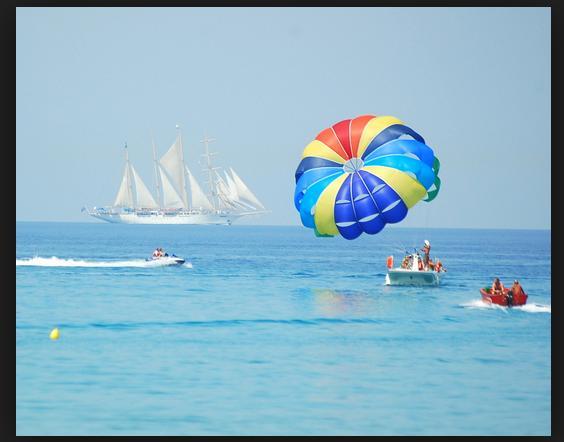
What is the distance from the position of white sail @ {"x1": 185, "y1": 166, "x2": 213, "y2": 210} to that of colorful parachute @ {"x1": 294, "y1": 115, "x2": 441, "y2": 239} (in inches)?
4458

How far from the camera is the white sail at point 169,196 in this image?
145125 mm

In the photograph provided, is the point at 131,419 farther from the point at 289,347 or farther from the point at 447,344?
the point at 447,344

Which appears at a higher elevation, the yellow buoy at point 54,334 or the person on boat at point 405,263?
the person on boat at point 405,263

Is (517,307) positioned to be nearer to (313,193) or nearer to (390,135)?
(390,135)

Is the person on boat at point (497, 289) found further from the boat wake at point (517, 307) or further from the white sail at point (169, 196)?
the white sail at point (169, 196)

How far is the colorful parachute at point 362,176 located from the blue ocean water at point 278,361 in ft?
10.8

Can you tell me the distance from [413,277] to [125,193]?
11456cm

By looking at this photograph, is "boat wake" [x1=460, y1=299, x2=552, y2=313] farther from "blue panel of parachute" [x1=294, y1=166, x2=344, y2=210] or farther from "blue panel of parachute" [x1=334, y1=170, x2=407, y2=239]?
"blue panel of parachute" [x1=294, y1=166, x2=344, y2=210]

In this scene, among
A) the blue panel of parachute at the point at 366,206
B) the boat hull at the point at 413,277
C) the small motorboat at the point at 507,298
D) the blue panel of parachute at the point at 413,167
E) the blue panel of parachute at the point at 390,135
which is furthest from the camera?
the boat hull at the point at 413,277

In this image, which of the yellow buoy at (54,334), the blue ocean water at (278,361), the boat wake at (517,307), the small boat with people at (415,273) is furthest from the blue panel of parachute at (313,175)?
the yellow buoy at (54,334)

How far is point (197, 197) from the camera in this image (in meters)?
155

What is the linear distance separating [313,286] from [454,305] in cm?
998

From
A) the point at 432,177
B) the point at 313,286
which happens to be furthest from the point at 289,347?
the point at 313,286

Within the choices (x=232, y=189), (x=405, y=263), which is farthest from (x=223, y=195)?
(x=405, y=263)
